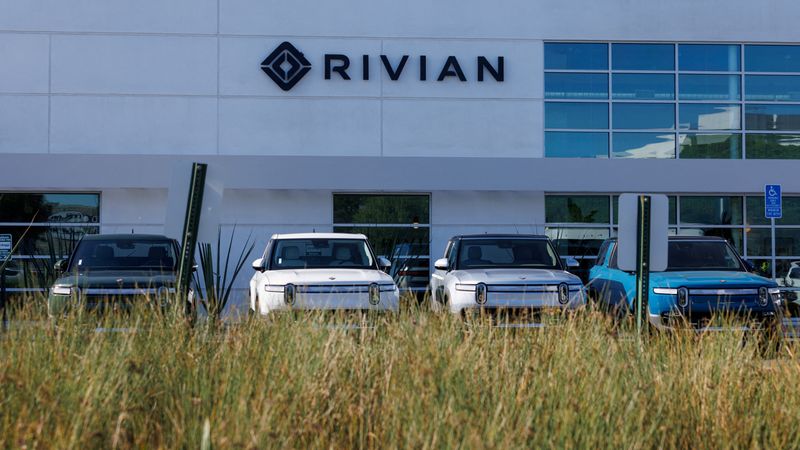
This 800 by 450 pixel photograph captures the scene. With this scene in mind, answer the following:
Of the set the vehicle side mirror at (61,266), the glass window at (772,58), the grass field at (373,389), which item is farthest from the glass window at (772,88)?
the vehicle side mirror at (61,266)

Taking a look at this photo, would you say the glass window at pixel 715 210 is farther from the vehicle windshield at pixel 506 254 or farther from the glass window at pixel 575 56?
the vehicle windshield at pixel 506 254

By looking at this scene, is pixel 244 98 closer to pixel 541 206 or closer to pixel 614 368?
pixel 541 206

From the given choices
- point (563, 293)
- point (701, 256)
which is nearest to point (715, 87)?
point (701, 256)

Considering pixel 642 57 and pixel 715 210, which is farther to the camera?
pixel 642 57

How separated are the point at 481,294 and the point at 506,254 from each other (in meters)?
1.97

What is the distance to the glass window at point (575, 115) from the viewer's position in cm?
2256

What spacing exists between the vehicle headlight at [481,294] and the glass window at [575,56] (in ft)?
38.8

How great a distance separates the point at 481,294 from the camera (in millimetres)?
12141

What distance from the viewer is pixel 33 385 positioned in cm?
Result: 545

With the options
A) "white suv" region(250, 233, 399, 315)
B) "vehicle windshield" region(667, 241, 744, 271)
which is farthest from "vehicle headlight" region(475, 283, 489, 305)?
"vehicle windshield" region(667, 241, 744, 271)

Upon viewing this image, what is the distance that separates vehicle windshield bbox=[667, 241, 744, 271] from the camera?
43.5ft

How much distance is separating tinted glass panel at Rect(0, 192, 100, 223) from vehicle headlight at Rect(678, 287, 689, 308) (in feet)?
49.9

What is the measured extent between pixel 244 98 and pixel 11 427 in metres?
17.6

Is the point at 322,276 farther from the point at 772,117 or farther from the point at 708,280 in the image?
the point at 772,117
